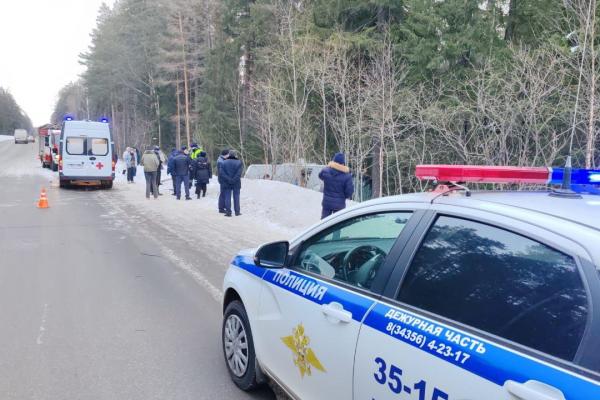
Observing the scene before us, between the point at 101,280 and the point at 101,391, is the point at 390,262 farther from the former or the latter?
the point at 101,280

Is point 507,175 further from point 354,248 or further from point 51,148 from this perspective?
point 51,148

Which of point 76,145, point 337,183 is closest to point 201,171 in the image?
point 76,145

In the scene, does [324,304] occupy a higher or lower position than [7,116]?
lower

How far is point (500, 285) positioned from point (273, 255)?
62.3 inches

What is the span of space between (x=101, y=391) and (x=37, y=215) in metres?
10.3

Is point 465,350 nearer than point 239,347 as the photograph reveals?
Yes

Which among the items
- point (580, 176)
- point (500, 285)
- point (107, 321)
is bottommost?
point (107, 321)

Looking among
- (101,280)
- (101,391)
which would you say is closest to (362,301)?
(101,391)

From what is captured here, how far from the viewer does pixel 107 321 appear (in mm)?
4875

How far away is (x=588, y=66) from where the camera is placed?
42.9 ft

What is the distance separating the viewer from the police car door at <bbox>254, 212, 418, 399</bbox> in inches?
93.6

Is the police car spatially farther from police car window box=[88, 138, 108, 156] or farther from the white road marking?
police car window box=[88, 138, 108, 156]

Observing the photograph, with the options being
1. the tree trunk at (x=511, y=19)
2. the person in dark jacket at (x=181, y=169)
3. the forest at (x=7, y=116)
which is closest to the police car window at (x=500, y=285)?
the person in dark jacket at (x=181, y=169)

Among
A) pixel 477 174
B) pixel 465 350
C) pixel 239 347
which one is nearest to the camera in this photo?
pixel 465 350
